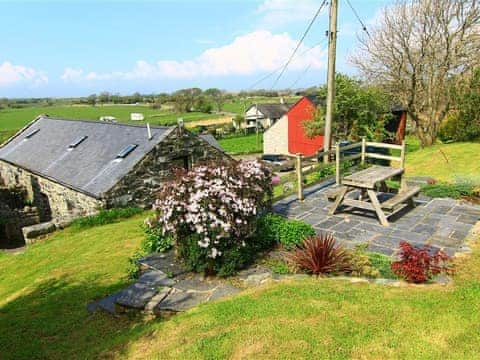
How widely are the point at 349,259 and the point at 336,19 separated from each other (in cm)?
923

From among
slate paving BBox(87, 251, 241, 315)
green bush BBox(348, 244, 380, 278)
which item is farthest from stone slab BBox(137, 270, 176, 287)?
green bush BBox(348, 244, 380, 278)

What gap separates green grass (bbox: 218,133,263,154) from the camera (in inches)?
1655

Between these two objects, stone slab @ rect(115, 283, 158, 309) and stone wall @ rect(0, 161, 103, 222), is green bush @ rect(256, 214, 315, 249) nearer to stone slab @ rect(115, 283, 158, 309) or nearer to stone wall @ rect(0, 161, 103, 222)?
stone slab @ rect(115, 283, 158, 309)

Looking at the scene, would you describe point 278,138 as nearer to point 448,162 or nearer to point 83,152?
point 448,162

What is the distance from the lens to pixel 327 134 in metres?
12.8

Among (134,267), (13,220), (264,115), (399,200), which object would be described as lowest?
(13,220)

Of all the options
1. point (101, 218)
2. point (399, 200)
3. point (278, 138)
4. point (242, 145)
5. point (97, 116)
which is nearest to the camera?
point (399, 200)

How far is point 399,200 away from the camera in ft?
24.6

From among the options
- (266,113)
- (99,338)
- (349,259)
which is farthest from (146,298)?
(266,113)

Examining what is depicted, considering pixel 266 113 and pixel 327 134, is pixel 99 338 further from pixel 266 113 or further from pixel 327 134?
pixel 266 113

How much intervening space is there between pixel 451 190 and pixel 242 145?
1478 inches

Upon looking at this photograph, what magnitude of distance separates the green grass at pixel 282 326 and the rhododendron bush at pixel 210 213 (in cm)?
90

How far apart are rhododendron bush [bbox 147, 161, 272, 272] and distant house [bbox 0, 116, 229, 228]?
7.86 m

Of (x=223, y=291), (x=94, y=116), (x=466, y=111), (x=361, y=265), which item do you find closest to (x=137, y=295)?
(x=223, y=291)
